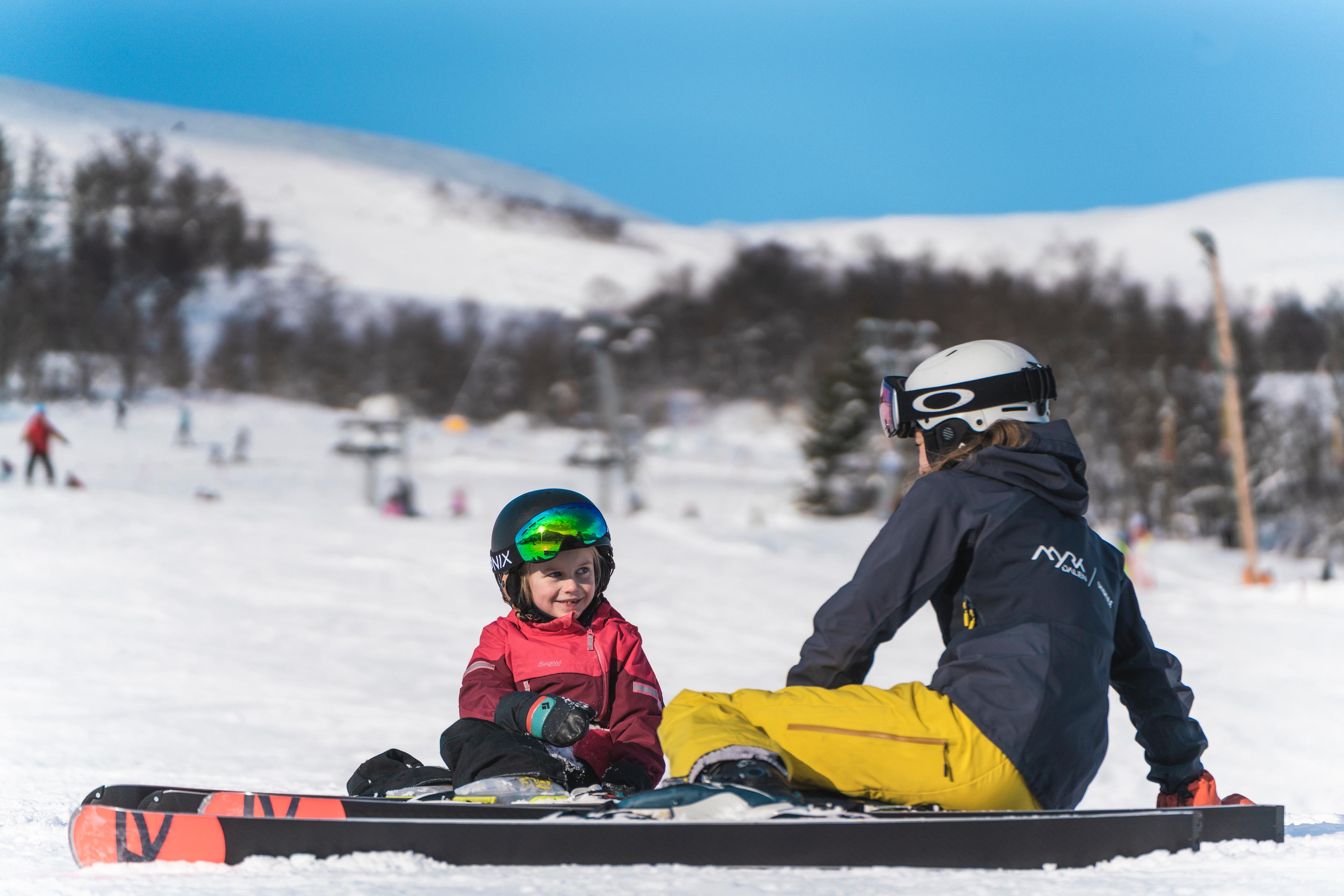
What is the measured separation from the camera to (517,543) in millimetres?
3264

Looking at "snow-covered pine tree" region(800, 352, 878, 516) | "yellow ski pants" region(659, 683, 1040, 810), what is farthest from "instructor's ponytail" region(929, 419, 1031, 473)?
"snow-covered pine tree" region(800, 352, 878, 516)

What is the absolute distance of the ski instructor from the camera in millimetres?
2355

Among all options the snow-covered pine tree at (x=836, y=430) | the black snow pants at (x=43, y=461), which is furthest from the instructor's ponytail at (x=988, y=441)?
the snow-covered pine tree at (x=836, y=430)

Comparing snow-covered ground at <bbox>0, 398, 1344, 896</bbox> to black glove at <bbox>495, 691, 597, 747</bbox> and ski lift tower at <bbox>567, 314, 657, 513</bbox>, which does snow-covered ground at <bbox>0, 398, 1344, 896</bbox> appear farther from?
ski lift tower at <bbox>567, 314, 657, 513</bbox>

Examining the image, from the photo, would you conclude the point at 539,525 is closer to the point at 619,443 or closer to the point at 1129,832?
the point at 1129,832

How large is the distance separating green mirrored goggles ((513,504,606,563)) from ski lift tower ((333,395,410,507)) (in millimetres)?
24615

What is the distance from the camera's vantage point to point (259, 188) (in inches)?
3939

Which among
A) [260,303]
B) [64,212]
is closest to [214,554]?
[64,212]

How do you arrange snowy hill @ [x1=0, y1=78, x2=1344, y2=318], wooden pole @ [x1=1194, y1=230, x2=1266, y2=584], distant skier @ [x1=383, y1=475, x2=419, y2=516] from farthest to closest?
snowy hill @ [x1=0, y1=78, x2=1344, y2=318] < wooden pole @ [x1=1194, y1=230, x2=1266, y2=584] < distant skier @ [x1=383, y1=475, x2=419, y2=516]

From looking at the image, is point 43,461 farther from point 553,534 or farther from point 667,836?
point 667,836

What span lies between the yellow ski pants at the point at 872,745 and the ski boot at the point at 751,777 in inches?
1.4

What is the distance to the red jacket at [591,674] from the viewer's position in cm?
315

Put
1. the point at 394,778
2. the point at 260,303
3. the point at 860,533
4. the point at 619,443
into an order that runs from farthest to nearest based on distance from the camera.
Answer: the point at 260,303, the point at 619,443, the point at 860,533, the point at 394,778

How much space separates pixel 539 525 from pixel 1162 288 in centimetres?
6616
